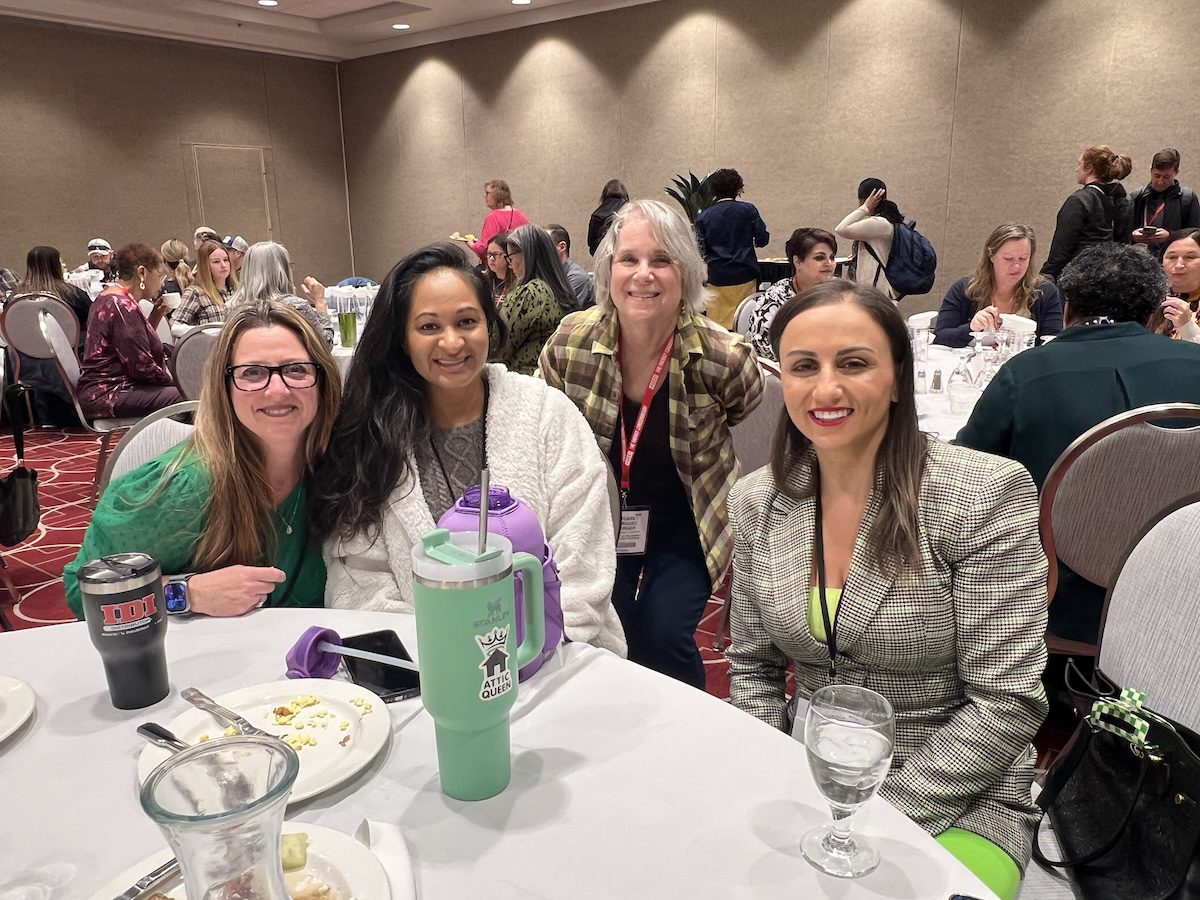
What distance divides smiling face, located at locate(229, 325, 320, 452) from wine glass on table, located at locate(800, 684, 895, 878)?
113 centimetres

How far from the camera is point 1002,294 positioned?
4.24 meters

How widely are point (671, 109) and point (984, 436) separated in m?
8.00

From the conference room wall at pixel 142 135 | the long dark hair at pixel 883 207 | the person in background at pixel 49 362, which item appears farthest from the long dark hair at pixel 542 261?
the conference room wall at pixel 142 135

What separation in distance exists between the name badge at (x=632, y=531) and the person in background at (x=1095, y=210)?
4.70 meters

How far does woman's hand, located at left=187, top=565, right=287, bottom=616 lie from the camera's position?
1.36 m

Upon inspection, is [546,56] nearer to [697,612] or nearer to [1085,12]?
[1085,12]

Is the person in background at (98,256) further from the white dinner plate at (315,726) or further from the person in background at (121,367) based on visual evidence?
the white dinner plate at (315,726)

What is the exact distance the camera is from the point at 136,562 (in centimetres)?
108

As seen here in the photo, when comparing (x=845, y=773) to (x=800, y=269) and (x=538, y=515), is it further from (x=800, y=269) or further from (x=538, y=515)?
(x=800, y=269)

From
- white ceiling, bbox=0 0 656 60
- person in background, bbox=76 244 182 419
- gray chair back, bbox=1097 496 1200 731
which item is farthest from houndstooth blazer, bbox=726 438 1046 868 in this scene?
white ceiling, bbox=0 0 656 60

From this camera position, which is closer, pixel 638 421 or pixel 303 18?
pixel 638 421

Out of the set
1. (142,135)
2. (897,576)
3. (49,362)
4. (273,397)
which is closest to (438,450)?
(273,397)

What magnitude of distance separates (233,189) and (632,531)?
37.4 ft

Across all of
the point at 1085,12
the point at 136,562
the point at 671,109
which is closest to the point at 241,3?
the point at 671,109
